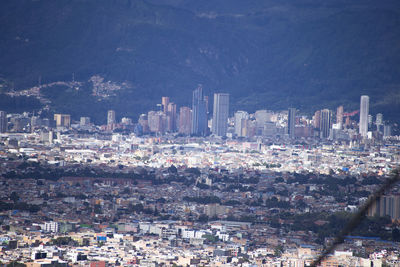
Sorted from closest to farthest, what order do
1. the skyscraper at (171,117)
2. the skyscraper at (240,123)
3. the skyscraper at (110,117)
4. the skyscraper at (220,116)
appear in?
the skyscraper at (110,117) < the skyscraper at (240,123) < the skyscraper at (220,116) < the skyscraper at (171,117)

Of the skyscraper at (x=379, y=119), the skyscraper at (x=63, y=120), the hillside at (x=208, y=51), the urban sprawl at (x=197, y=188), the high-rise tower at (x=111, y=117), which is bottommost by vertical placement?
the urban sprawl at (x=197, y=188)

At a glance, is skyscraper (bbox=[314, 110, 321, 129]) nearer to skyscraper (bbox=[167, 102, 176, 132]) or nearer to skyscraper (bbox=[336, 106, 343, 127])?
skyscraper (bbox=[336, 106, 343, 127])

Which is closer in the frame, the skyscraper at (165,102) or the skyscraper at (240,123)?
the skyscraper at (240,123)

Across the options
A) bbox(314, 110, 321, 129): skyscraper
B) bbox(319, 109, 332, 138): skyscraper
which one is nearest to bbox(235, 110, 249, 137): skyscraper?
bbox(314, 110, 321, 129): skyscraper

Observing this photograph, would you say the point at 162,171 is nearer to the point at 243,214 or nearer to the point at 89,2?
the point at 243,214

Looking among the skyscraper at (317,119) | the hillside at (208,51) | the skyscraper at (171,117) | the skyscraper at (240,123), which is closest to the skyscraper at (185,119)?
the skyscraper at (171,117)

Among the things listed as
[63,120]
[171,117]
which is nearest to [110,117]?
[63,120]

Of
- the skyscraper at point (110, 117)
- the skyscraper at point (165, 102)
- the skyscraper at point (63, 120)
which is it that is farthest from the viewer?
the skyscraper at point (165, 102)

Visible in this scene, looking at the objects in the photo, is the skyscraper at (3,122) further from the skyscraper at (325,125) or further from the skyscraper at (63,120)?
the skyscraper at (325,125)
